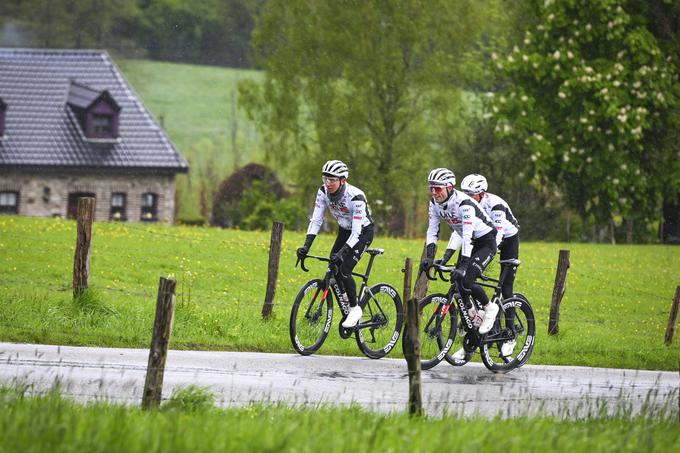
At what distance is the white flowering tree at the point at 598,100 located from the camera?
37406 mm

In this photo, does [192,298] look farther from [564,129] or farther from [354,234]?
[564,129]

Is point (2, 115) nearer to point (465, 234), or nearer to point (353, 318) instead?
point (353, 318)

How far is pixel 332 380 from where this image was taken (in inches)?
482

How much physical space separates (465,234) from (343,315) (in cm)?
202

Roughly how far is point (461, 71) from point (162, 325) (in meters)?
44.7

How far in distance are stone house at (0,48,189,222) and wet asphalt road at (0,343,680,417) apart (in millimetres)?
41207

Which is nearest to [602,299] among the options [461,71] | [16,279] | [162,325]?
[16,279]

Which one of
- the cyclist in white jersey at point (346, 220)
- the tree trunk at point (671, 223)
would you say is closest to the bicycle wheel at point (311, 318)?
the cyclist in white jersey at point (346, 220)

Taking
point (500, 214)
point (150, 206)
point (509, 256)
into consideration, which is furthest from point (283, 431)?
point (150, 206)

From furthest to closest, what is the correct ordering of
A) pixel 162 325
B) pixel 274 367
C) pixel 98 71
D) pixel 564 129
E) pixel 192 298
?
pixel 98 71 → pixel 564 129 → pixel 192 298 → pixel 274 367 → pixel 162 325

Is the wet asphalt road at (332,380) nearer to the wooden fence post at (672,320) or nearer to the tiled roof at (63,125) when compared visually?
the wooden fence post at (672,320)

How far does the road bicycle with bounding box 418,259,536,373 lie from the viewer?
1348cm

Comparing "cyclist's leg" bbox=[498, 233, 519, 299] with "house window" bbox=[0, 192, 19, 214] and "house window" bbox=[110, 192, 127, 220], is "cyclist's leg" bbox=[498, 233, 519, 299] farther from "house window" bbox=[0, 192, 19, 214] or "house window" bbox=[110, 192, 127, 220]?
"house window" bbox=[0, 192, 19, 214]

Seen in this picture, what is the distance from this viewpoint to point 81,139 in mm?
54781
